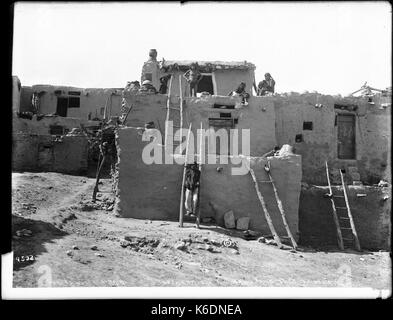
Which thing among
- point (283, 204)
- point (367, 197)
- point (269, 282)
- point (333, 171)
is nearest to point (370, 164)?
point (333, 171)

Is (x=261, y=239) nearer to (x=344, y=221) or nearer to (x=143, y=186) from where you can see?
(x=143, y=186)

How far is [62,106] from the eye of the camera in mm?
20781

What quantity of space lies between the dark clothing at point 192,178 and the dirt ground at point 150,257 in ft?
2.85

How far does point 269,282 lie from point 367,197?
570 cm

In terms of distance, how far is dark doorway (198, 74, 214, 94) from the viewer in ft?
62.1

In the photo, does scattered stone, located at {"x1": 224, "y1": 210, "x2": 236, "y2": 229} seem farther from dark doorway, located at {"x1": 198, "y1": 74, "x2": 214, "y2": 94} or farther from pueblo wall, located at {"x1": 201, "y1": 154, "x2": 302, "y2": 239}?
dark doorway, located at {"x1": 198, "y1": 74, "x2": 214, "y2": 94}

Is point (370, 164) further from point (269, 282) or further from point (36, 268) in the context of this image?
point (36, 268)

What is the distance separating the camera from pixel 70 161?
658 inches

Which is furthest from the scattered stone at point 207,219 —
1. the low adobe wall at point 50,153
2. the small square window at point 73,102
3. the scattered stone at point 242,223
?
the small square window at point 73,102

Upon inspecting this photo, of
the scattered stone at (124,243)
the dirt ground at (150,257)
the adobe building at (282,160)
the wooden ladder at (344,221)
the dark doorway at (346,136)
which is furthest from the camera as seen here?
the dark doorway at (346,136)

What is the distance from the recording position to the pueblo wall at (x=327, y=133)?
14.9 m

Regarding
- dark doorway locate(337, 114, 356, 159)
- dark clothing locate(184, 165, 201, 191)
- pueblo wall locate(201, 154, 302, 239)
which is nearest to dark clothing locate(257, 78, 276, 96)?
dark doorway locate(337, 114, 356, 159)

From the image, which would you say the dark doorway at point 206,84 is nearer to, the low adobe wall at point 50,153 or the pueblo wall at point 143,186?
the low adobe wall at point 50,153

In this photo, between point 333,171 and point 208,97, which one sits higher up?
point 208,97
